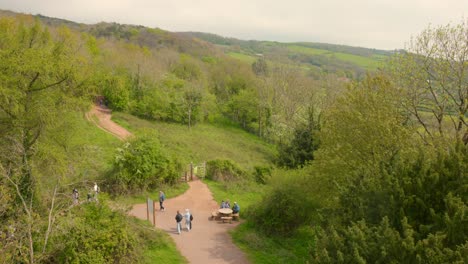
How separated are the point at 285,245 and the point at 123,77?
117 ft

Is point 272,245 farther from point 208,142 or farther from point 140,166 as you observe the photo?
point 208,142

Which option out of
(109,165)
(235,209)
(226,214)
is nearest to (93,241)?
(226,214)

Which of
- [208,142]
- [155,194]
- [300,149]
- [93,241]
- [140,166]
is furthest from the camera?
[208,142]

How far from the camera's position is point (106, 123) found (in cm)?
4172

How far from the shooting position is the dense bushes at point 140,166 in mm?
24031

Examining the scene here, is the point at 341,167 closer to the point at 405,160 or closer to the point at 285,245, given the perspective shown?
the point at 405,160

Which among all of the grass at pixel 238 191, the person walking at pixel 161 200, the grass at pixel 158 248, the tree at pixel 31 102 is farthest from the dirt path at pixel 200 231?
the tree at pixel 31 102

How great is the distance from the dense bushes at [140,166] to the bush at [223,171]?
14.7ft

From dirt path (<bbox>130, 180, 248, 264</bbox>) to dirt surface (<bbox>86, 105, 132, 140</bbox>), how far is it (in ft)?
47.5

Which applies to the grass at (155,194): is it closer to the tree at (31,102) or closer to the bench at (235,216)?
the bench at (235,216)

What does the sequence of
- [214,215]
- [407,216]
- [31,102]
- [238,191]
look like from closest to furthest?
[407,216], [31,102], [214,215], [238,191]

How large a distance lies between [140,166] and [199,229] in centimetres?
611

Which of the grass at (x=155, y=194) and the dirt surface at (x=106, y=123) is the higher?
the dirt surface at (x=106, y=123)

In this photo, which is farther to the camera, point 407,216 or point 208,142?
point 208,142
